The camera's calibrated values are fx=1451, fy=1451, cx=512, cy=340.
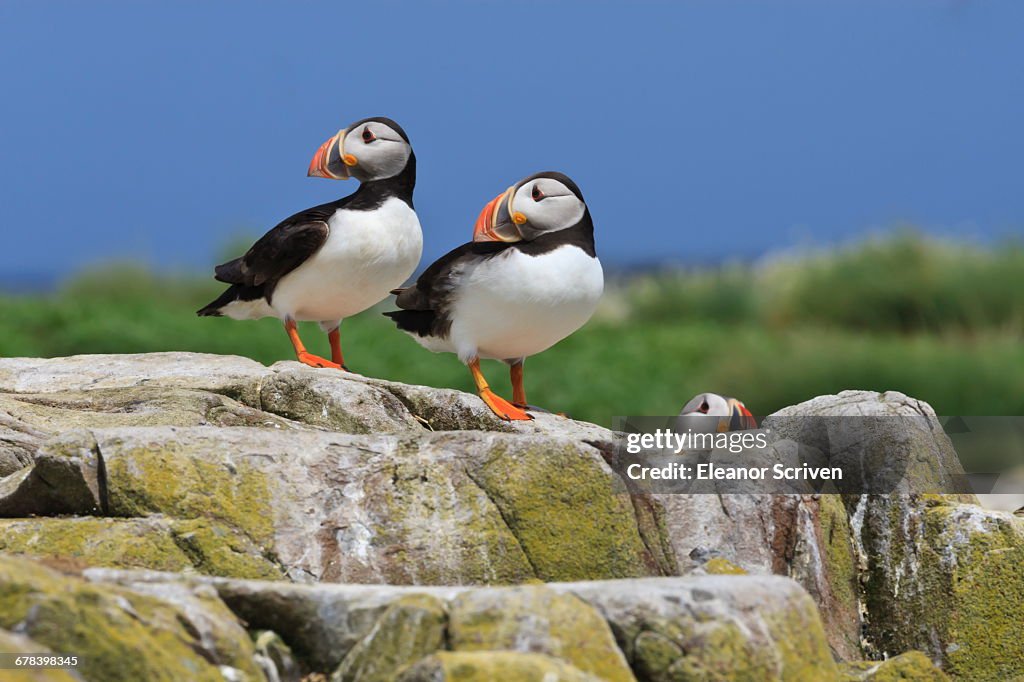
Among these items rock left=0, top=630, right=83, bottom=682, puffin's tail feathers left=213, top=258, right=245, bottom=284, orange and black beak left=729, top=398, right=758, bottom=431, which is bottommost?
rock left=0, top=630, right=83, bottom=682

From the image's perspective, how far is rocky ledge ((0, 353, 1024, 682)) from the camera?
5145mm

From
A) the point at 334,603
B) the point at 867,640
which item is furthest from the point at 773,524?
the point at 334,603

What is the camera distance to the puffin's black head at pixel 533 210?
27.6 ft

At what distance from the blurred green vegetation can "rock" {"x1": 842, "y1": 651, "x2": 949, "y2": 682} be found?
13654 millimetres

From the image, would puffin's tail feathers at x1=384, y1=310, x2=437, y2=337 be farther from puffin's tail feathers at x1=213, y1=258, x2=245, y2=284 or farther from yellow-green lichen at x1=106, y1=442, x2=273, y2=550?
yellow-green lichen at x1=106, y1=442, x2=273, y2=550

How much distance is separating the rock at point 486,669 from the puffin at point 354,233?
15.8ft

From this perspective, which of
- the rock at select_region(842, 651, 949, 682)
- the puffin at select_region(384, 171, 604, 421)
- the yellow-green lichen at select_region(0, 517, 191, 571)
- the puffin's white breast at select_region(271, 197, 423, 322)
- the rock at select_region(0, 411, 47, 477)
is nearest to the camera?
the yellow-green lichen at select_region(0, 517, 191, 571)

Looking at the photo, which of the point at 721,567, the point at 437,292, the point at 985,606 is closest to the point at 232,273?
the point at 437,292

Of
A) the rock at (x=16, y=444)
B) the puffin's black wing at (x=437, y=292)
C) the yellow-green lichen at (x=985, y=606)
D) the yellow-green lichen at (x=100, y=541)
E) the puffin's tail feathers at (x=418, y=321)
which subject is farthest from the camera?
the puffin's tail feathers at (x=418, y=321)

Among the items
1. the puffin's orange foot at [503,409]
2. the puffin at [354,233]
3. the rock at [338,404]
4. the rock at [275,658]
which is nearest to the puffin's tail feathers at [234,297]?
the puffin at [354,233]

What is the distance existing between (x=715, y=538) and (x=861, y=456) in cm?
149

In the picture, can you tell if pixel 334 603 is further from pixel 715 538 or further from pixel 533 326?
pixel 533 326

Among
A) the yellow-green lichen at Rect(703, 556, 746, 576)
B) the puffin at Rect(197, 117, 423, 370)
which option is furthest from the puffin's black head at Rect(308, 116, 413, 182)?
the yellow-green lichen at Rect(703, 556, 746, 576)

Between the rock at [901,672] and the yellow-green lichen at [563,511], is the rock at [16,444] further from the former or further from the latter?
the rock at [901,672]
